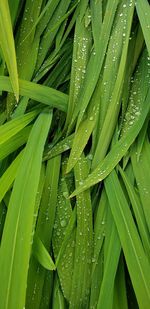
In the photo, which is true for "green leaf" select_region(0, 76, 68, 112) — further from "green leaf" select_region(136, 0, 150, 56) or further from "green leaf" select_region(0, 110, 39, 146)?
"green leaf" select_region(136, 0, 150, 56)

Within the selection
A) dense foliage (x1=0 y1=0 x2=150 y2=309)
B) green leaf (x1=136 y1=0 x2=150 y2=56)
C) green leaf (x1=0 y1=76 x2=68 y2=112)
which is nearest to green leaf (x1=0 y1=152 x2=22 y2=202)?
dense foliage (x1=0 y1=0 x2=150 y2=309)

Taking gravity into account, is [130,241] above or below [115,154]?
below

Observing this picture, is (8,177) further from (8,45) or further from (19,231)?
(8,45)

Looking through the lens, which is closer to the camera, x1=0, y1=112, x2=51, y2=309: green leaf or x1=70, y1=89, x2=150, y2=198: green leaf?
x1=0, y1=112, x2=51, y2=309: green leaf

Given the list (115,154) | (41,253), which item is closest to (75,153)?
(115,154)

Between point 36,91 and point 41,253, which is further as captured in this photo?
point 36,91

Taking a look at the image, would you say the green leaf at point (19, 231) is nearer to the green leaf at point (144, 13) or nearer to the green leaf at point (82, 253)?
the green leaf at point (82, 253)

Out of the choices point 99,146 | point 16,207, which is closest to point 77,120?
point 99,146

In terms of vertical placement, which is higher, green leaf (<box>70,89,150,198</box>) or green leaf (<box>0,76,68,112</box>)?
green leaf (<box>0,76,68,112</box>)

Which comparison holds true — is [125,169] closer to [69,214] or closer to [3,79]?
[69,214]

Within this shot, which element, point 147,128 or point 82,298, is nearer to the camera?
point 82,298

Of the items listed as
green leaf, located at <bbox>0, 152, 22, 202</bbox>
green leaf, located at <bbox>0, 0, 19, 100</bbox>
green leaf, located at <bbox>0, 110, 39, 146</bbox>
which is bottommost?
green leaf, located at <bbox>0, 152, 22, 202</bbox>
